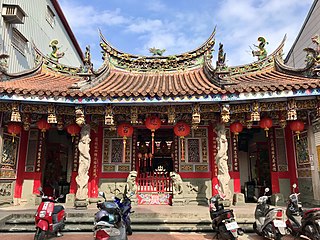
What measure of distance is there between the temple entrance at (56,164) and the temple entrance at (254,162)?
321 inches

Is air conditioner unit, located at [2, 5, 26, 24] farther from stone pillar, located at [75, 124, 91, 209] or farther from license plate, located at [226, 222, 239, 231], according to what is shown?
license plate, located at [226, 222, 239, 231]

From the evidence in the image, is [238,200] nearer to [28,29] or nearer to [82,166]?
[82,166]

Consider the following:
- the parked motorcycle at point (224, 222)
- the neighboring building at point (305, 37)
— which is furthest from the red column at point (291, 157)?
the neighboring building at point (305, 37)

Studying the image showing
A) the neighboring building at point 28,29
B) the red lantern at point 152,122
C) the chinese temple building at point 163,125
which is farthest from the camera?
the neighboring building at point 28,29

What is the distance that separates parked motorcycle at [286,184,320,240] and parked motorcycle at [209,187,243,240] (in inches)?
49.8

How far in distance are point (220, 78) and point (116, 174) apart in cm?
505

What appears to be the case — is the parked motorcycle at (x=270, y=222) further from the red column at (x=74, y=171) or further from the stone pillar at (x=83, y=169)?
the red column at (x=74, y=171)

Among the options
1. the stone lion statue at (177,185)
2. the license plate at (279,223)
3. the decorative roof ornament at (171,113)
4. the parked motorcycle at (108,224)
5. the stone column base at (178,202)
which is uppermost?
the decorative roof ornament at (171,113)

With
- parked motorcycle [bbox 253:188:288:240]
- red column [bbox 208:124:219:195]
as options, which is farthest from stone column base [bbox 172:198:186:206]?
parked motorcycle [bbox 253:188:288:240]

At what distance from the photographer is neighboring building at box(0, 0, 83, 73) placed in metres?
10.6

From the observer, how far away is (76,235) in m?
5.66

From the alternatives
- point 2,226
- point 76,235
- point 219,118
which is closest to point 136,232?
point 76,235

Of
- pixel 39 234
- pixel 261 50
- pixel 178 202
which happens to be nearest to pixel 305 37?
pixel 261 50

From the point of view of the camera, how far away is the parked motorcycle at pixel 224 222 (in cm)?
458
